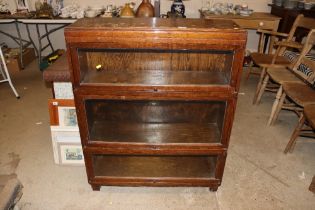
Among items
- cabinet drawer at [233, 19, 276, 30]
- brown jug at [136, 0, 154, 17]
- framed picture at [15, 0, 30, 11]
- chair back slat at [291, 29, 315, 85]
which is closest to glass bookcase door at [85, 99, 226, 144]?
brown jug at [136, 0, 154, 17]

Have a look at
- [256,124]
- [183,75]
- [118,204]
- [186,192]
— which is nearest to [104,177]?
[118,204]

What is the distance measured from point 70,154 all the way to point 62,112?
0.34 meters

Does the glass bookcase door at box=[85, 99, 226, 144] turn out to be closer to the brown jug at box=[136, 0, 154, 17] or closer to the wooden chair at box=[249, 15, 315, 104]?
the brown jug at box=[136, 0, 154, 17]

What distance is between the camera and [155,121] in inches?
71.9

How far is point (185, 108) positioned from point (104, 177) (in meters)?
0.70

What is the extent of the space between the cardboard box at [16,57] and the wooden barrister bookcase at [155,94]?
255 cm

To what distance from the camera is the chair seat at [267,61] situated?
8.91 ft

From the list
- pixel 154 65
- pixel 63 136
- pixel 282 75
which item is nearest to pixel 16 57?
pixel 63 136

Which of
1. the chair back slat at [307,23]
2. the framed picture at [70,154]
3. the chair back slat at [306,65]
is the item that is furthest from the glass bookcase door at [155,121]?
the chair back slat at [307,23]

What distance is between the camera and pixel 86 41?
124cm

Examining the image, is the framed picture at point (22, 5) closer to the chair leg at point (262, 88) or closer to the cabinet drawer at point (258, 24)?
the cabinet drawer at point (258, 24)

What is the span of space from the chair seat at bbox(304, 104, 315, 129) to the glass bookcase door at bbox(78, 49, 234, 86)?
2.43ft

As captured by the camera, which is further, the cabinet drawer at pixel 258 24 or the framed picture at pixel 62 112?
the cabinet drawer at pixel 258 24

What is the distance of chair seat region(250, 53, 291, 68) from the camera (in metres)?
2.72
